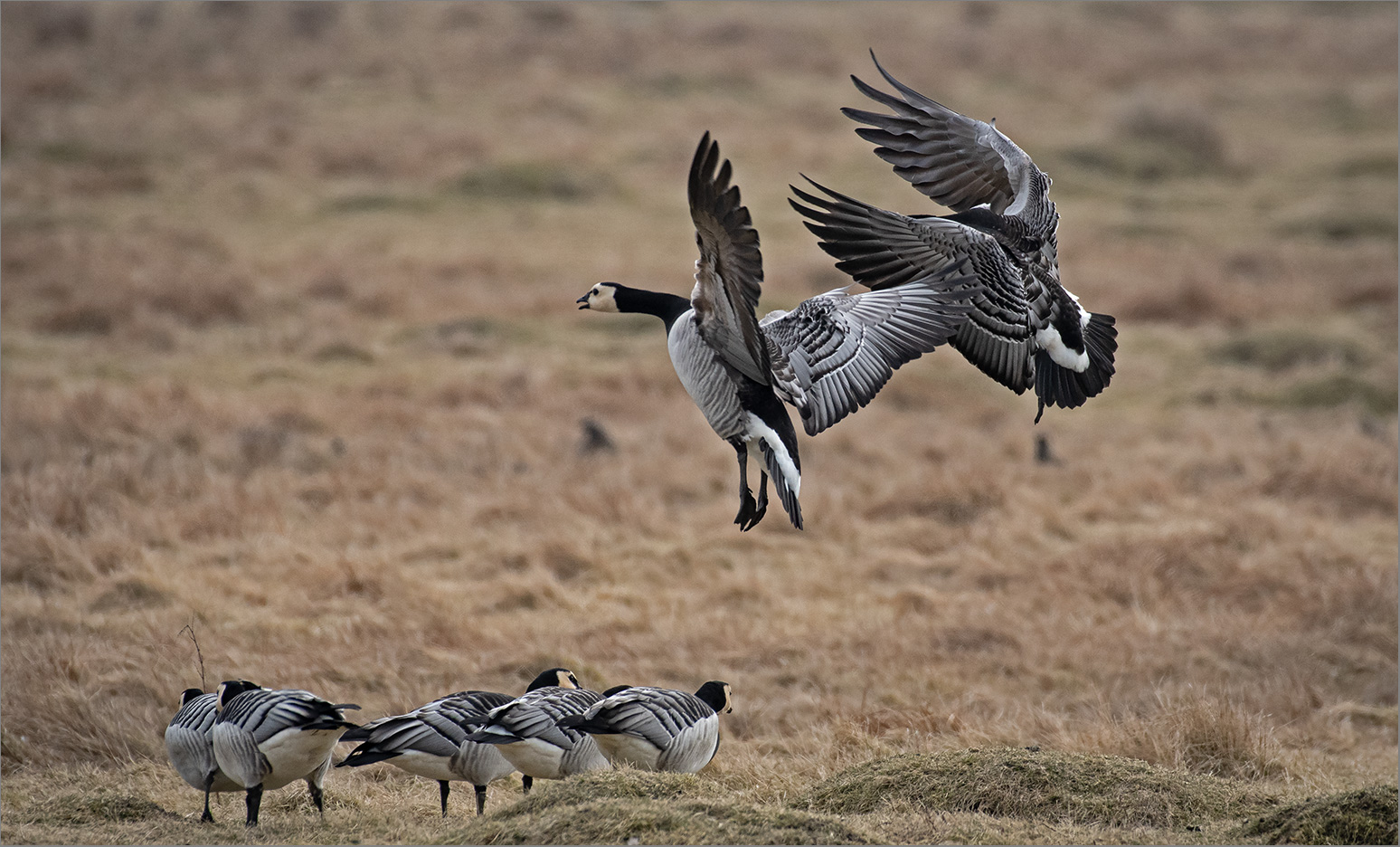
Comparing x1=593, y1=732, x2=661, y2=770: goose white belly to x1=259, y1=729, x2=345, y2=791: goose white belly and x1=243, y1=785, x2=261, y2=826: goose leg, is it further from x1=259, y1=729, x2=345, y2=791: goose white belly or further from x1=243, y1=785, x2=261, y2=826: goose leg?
x1=243, y1=785, x2=261, y2=826: goose leg

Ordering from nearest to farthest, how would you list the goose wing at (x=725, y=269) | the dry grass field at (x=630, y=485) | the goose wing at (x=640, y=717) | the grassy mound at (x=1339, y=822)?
the goose wing at (x=725, y=269) → the grassy mound at (x=1339, y=822) → the goose wing at (x=640, y=717) → the dry grass field at (x=630, y=485)

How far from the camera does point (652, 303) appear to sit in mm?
5547

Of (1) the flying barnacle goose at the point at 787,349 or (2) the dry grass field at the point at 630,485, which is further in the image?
(2) the dry grass field at the point at 630,485

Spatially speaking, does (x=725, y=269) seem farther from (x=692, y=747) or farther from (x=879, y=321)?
(x=692, y=747)

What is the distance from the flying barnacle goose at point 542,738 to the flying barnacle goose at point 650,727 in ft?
0.19

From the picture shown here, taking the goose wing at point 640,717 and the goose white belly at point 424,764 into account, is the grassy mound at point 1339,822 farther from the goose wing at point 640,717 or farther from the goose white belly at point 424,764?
the goose white belly at point 424,764

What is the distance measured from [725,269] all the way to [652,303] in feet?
3.03

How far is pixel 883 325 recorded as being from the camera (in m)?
5.62

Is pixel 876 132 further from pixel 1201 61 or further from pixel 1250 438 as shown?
pixel 1201 61

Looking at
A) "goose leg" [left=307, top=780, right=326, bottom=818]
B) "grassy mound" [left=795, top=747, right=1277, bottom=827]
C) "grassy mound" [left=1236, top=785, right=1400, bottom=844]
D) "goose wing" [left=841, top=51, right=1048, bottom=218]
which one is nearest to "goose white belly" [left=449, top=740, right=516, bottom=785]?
"goose leg" [left=307, top=780, right=326, bottom=818]

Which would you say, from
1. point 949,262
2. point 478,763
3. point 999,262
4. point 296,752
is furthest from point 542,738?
point 999,262

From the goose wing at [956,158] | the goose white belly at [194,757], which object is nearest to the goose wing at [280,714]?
the goose white belly at [194,757]

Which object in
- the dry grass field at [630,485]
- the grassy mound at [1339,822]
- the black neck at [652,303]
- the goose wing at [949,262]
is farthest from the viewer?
the dry grass field at [630,485]

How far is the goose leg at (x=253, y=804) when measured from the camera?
5262 mm
